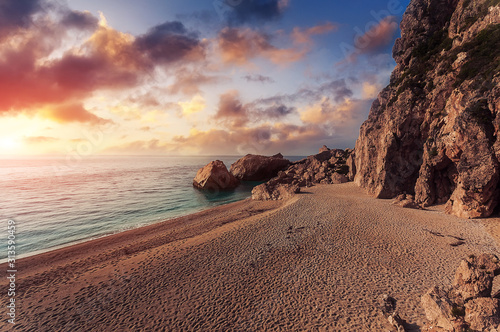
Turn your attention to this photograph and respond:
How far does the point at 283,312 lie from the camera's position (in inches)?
484

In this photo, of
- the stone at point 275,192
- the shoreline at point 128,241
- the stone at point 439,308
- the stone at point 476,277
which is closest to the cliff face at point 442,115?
the stone at point 275,192

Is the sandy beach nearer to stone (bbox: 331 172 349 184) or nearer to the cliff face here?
the cliff face

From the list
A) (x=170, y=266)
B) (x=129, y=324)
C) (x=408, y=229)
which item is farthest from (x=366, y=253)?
(x=129, y=324)

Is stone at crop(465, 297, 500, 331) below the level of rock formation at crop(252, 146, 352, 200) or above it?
below

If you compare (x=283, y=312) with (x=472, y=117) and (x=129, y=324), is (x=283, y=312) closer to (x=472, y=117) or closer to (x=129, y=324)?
(x=129, y=324)

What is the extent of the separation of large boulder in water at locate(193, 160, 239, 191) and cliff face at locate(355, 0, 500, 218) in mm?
35785

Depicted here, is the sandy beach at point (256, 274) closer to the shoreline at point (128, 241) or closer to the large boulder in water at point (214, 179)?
the shoreline at point (128, 241)

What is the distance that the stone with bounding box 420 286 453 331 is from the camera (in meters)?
9.21

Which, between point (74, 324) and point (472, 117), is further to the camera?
point (472, 117)

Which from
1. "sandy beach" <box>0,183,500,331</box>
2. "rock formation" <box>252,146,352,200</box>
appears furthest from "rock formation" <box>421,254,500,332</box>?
"rock formation" <box>252,146,352,200</box>

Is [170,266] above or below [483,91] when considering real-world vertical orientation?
below

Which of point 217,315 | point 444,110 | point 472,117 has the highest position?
point 444,110

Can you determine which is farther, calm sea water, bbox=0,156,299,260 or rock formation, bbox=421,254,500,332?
calm sea water, bbox=0,156,299,260

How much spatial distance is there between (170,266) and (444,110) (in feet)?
136
